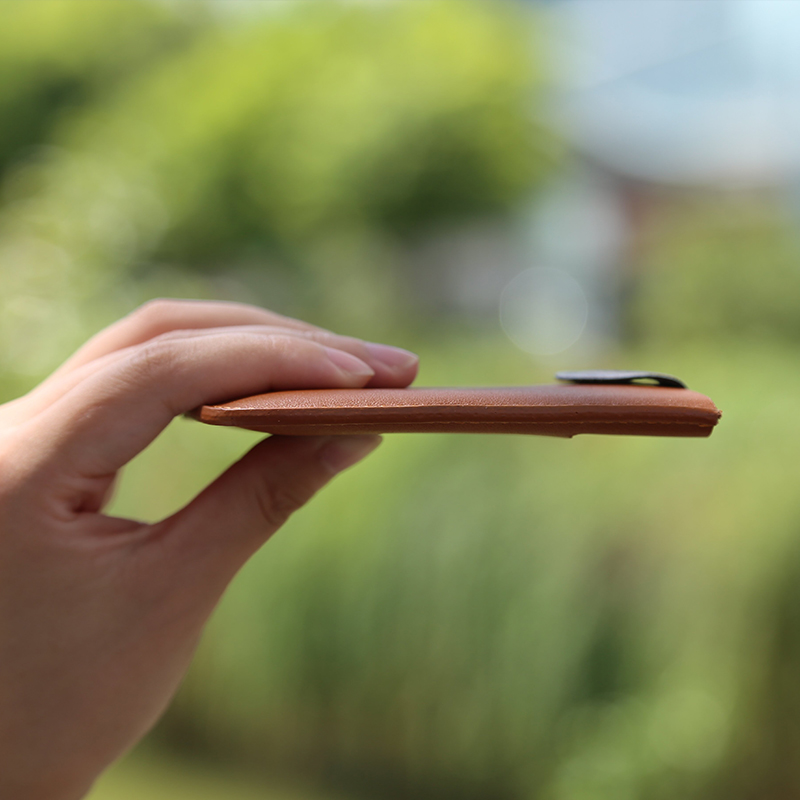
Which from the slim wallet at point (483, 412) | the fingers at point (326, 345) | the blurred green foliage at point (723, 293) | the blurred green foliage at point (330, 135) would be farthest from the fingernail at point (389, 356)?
the blurred green foliage at point (330, 135)

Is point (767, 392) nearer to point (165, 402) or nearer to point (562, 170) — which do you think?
point (165, 402)

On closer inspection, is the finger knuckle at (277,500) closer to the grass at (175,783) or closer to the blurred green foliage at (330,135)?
the grass at (175,783)

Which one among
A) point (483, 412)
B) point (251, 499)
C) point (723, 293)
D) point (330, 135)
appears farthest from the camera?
point (330, 135)

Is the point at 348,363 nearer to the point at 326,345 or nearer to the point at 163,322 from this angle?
the point at 326,345

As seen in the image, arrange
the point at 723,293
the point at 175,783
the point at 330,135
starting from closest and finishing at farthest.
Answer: the point at 175,783 → the point at 723,293 → the point at 330,135

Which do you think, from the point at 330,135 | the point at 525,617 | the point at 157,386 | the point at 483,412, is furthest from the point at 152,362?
the point at 330,135

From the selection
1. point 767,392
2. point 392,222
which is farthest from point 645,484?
point 392,222
